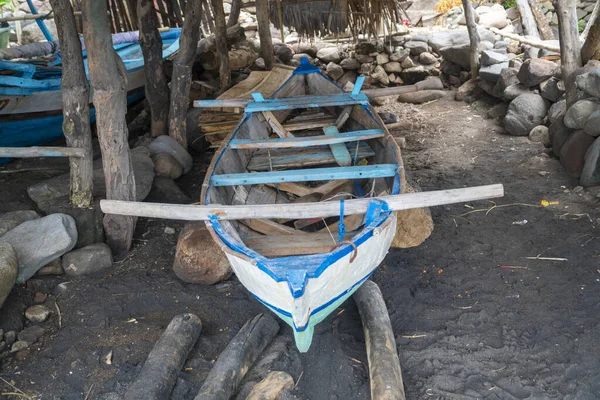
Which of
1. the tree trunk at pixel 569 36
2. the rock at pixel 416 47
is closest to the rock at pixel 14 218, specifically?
the tree trunk at pixel 569 36

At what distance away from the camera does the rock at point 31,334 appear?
3.52m

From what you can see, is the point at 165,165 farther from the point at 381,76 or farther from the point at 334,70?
the point at 381,76

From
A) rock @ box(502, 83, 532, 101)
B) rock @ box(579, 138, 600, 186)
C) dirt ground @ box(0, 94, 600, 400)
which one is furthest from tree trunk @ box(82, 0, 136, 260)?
rock @ box(502, 83, 532, 101)

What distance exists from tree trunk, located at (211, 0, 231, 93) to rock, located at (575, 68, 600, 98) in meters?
4.77

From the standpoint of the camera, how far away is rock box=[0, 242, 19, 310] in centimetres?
351

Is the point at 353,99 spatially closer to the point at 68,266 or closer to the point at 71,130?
the point at 71,130

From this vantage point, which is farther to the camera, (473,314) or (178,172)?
(178,172)

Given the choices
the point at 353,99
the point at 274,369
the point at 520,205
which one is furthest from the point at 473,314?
the point at 353,99

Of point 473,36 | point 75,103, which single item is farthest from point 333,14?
point 75,103

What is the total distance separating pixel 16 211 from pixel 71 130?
2.93 ft

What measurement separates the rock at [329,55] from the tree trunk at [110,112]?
21.5 feet

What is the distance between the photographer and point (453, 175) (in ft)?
19.4

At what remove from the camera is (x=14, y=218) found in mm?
4328

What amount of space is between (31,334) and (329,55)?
27.1 feet
